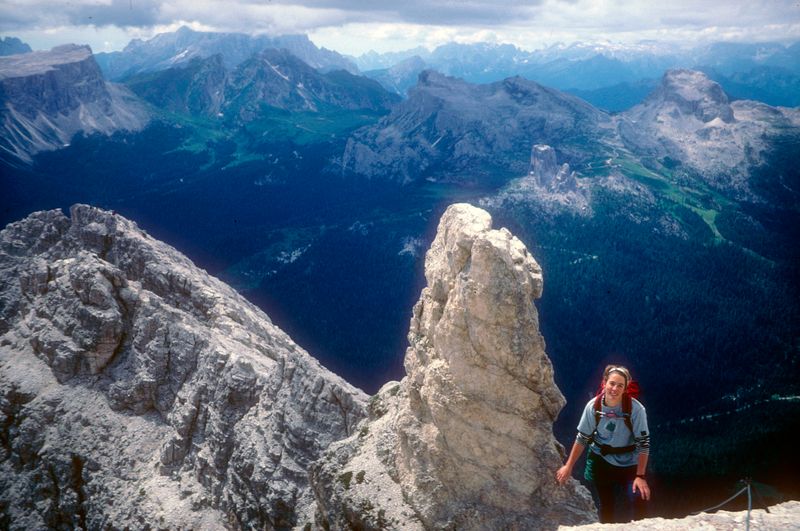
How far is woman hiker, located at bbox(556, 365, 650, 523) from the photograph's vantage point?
20266mm

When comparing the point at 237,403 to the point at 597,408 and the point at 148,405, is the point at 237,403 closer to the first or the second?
the point at 148,405

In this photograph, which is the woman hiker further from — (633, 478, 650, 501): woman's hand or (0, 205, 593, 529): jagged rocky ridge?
(0, 205, 593, 529): jagged rocky ridge

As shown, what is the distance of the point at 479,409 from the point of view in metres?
28.7

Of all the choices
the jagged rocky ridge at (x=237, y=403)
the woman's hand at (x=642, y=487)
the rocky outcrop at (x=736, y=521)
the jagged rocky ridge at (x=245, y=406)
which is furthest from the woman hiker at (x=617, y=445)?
the jagged rocky ridge at (x=237, y=403)

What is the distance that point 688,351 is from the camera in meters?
162

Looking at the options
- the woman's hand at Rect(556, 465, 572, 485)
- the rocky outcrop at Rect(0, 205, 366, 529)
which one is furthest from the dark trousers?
the rocky outcrop at Rect(0, 205, 366, 529)

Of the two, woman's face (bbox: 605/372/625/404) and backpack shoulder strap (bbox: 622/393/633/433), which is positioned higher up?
woman's face (bbox: 605/372/625/404)

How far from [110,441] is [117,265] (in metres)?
27.3

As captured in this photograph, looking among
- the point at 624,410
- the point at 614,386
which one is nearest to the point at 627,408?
the point at 624,410

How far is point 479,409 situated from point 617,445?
891cm

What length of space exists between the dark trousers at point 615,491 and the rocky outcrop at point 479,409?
432 cm

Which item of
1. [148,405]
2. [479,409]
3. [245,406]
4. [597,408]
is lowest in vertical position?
[148,405]

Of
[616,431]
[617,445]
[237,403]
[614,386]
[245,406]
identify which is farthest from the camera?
[237,403]

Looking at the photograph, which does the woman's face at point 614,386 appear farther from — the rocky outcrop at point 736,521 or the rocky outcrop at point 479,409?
the rocky outcrop at point 479,409
